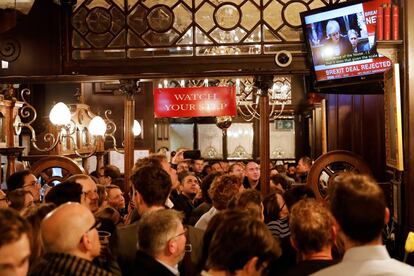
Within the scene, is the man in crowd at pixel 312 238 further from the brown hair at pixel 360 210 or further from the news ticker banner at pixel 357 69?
the news ticker banner at pixel 357 69

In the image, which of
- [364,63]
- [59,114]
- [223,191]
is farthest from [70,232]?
[59,114]

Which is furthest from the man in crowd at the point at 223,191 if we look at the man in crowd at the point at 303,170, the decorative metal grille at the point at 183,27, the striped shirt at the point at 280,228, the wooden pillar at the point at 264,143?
the man in crowd at the point at 303,170

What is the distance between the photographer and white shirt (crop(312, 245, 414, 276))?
2217mm

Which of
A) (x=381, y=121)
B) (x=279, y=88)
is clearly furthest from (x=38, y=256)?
(x=279, y=88)

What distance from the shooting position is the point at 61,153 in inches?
415

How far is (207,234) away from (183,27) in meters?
5.07

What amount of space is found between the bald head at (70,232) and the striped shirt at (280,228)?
79.3 inches

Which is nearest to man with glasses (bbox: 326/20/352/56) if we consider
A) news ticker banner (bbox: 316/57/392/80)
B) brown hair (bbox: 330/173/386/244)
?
news ticker banner (bbox: 316/57/392/80)

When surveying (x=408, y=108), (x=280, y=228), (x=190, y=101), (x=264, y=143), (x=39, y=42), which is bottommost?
(x=280, y=228)

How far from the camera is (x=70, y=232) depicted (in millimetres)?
2752

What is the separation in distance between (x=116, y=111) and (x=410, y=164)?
984cm

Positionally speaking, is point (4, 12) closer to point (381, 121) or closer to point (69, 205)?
point (69, 205)

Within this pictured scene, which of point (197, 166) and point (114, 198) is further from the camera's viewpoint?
point (197, 166)

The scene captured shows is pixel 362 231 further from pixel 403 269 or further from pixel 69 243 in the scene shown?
pixel 69 243
